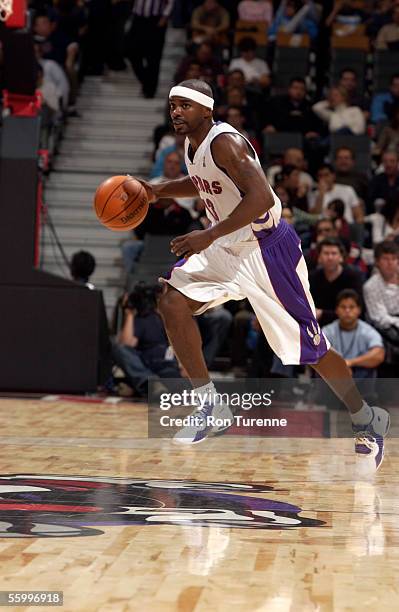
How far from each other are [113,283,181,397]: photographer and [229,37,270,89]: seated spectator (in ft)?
15.0

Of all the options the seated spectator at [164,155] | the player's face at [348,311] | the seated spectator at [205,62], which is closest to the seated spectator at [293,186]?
the seated spectator at [164,155]

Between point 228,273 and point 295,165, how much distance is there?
18.1ft

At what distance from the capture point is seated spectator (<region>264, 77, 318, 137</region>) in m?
12.2

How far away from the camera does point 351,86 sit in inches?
501

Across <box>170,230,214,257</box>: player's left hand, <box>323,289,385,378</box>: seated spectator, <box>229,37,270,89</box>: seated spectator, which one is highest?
<box>229,37,270,89</box>: seated spectator

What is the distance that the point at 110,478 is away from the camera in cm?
479

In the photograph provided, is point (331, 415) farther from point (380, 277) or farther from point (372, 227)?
point (372, 227)

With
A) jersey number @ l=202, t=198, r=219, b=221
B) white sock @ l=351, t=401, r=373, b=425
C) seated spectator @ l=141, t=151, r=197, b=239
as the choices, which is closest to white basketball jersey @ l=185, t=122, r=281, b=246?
jersey number @ l=202, t=198, r=219, b=221

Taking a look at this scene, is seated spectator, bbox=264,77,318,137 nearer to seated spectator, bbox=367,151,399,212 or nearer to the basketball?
seated spectator, bbox=367,151,399,212

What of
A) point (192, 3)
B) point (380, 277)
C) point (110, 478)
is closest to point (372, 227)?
point (380, 277)

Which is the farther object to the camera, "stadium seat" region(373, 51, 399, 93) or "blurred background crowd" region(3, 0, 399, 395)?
"stadium seat" region(373, 51, 399, 93)

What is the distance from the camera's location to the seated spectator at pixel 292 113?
39.9ft

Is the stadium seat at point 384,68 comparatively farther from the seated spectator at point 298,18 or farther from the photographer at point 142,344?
the photographer at point 142,344

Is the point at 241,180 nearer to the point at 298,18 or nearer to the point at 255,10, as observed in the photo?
the point at 298,18
